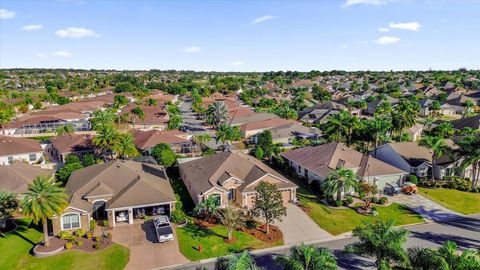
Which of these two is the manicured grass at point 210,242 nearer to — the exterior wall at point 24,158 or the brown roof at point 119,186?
the brown roof at point 119,186

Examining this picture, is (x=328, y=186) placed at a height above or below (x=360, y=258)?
above

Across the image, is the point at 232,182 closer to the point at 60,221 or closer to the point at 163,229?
the point at 163,229

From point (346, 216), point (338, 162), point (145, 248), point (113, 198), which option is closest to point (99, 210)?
point (113, 198)

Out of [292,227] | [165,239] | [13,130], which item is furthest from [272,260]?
[13,130]

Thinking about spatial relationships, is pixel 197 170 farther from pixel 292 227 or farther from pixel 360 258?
pixel 360 258

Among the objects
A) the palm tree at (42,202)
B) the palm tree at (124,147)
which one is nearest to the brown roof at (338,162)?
the palm tree at (124,147)
